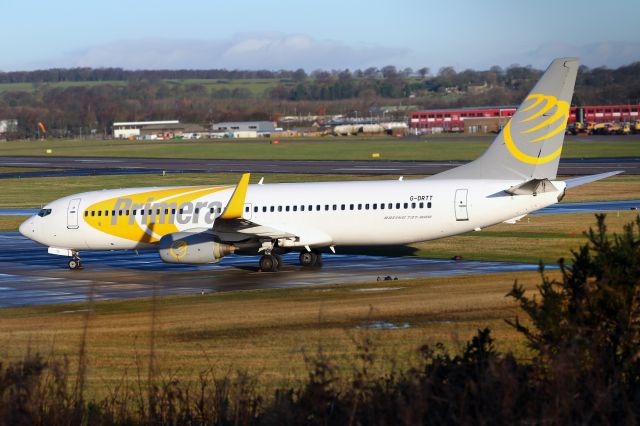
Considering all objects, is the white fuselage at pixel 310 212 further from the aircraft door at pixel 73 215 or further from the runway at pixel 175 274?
the runway at pixel 175 274

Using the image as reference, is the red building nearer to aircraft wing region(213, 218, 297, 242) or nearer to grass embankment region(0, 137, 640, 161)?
grass embankment region(0, 137, 640, 161)

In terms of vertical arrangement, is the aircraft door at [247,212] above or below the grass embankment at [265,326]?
above

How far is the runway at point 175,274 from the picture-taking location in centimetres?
3372

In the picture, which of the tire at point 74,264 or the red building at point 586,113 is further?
the red building at point 586,113

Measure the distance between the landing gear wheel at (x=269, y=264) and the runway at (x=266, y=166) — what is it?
1637 inches

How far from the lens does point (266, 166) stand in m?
98.9

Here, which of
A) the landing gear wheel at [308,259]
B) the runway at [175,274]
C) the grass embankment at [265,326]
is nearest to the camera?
the grass embankment at [265,326]

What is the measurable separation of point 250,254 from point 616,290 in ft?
91.5

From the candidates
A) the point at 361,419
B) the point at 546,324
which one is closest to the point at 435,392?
the point at 361,419

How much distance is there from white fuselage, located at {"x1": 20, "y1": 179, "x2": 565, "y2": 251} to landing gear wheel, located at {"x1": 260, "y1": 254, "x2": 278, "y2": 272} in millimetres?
824

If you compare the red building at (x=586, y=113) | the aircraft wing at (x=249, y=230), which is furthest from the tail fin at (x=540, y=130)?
the red building at (x=586, y=113)

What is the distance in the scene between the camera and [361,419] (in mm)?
10391

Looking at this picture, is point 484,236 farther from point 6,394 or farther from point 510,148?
point 6,394

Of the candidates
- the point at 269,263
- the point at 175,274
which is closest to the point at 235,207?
the point at 269,263
